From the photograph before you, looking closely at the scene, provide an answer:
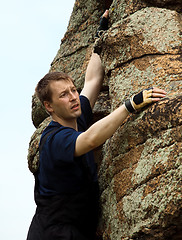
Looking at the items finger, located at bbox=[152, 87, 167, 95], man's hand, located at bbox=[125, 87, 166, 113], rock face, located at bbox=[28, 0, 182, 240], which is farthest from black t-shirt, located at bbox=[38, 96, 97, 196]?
finger, located at bbox=[152, 87, 167, 95]

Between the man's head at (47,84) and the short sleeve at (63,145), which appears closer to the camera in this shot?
the short sleeve at (63,145)

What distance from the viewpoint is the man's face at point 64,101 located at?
572cm

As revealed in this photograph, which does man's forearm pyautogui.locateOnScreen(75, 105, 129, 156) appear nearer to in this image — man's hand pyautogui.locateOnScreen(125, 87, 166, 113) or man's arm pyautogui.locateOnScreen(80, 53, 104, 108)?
man's hand pyautogui.locateOnScreen(125, 87, 166, 113)

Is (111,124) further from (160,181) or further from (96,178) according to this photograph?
(96,178)

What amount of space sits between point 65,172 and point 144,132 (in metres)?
1.37

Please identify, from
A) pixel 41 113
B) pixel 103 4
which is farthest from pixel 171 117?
pixel 41 113

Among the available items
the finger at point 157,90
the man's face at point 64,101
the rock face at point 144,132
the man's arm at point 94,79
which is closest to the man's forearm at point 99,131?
the rock face at point 144,132

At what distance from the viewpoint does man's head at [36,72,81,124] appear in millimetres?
5730

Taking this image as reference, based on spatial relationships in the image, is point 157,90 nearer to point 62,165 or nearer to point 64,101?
point 64,101

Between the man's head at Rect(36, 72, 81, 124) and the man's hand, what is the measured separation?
1.11 metres

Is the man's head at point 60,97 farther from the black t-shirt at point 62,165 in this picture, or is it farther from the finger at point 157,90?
the finger at point 157,90

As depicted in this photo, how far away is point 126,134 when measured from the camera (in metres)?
5.29

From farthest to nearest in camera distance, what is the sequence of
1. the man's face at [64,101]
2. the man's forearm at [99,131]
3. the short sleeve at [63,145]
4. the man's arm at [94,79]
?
the man's arm at [94,79] < the man's face at [64,101] < the short sleeve at [63,145] < the man's forearm at [99,131]

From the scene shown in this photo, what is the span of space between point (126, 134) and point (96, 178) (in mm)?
1145
